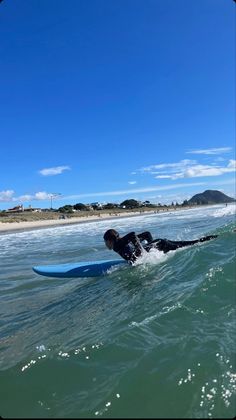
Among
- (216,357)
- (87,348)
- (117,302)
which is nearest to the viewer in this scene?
(216,357)

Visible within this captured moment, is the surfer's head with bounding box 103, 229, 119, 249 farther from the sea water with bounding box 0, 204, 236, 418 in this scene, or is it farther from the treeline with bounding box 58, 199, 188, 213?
the treeline with bounding box 58, 199, 188, 213

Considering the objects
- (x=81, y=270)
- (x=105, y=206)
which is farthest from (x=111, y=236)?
(x=105, y=206)

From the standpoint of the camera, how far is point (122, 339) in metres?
4.66

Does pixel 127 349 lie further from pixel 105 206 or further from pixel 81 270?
pixel 105 206

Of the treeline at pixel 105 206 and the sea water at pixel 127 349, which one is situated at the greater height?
the treeline at pixel 105 206

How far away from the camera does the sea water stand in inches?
133

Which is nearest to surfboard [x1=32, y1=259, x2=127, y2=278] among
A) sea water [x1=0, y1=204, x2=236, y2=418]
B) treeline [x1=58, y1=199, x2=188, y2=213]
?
sea water [x1=0, y1=204, x2=236, y2=418]

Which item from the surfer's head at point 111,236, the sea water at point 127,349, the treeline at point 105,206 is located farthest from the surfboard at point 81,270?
the treeline at point 105,206

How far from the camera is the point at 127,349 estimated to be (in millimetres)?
4371

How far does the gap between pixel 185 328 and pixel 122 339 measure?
29.7 inches

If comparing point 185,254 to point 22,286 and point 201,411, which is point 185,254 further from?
point 201,411

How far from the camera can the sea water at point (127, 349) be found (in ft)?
11.1

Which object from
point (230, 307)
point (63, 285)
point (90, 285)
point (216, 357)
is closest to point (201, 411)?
point (216, 357)

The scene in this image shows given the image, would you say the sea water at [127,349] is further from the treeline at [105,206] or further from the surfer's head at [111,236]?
the treeline at [105,206]
